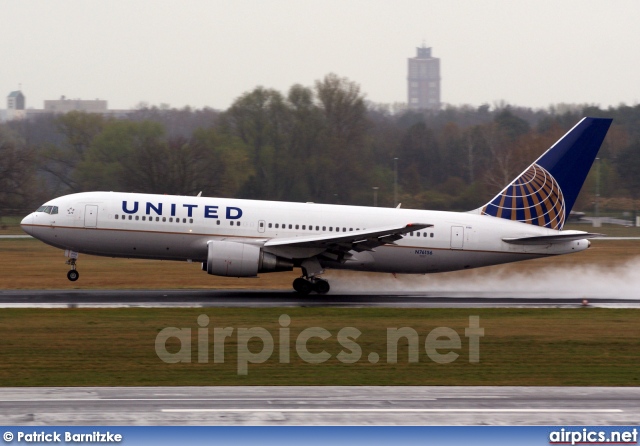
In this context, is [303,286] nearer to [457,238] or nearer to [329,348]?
[457,238]

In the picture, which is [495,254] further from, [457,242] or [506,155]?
[506,155]

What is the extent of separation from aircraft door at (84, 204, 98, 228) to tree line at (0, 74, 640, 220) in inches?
1160

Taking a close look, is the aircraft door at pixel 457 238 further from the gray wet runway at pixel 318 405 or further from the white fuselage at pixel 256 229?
the gray wet runway at pixel 318 405

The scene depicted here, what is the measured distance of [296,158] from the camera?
69.4 meters

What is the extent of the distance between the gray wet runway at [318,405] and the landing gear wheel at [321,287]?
16171 mm

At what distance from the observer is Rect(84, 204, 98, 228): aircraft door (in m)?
31.9

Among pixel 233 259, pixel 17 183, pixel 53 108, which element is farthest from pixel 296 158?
pixel 53 108

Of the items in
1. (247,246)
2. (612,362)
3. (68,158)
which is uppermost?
(68,158)

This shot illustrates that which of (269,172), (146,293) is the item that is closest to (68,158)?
(269,172)

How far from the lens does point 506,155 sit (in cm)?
8231

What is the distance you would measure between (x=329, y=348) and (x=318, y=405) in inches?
260

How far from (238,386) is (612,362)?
8.80 meters

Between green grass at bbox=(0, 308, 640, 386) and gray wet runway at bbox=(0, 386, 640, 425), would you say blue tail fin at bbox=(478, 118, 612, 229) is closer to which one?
green grass at bbox=(0, 308, 640, 386)

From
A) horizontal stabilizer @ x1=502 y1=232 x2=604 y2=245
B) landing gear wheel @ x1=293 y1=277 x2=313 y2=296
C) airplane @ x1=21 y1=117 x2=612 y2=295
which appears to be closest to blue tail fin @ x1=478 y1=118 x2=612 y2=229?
airplane @ x1=21 y1=117 x2=612 y2=295
